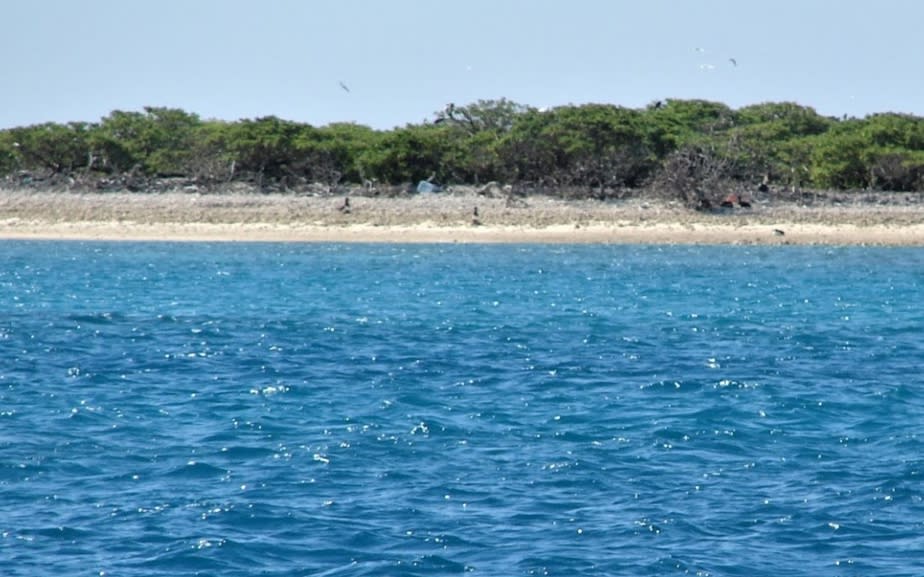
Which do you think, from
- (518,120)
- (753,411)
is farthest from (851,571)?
(518,120)

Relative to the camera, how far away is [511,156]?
171 ft

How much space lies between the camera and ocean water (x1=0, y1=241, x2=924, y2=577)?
10.9 metres

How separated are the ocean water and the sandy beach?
13.7 metres

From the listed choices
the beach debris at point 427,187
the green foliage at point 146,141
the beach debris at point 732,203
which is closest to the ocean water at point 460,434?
the beach debris at point 732,203

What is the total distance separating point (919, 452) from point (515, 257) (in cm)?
2591

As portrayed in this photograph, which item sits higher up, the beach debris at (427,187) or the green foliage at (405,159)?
the green foliage at (405,159)

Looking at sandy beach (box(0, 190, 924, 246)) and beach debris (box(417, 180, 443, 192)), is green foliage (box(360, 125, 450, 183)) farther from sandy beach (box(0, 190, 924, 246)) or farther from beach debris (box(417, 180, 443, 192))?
sandy beach (box(0, 190, 924, 246))

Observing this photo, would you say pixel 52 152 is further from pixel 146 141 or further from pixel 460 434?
pixel 460 434

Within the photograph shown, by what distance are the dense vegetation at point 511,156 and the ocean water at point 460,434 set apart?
20.7 metres

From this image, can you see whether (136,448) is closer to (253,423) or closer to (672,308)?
(253,423)

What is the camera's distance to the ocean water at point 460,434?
10.9 metres

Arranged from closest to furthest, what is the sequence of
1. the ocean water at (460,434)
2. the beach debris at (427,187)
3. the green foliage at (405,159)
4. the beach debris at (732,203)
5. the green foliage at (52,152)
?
1. the ocean water at (460,434)
2. the beach debris at (732,203)
3. the beach debris at (427,187)
4. the green foliage at (405,159)
5. the green foliage at (52,152)

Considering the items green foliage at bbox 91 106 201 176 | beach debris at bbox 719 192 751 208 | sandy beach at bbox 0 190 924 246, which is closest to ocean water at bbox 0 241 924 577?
sandy beach at bbox 0 190 924 246

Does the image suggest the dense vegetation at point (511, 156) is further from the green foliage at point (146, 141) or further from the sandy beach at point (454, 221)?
the sandy beach at point (454, 221)
